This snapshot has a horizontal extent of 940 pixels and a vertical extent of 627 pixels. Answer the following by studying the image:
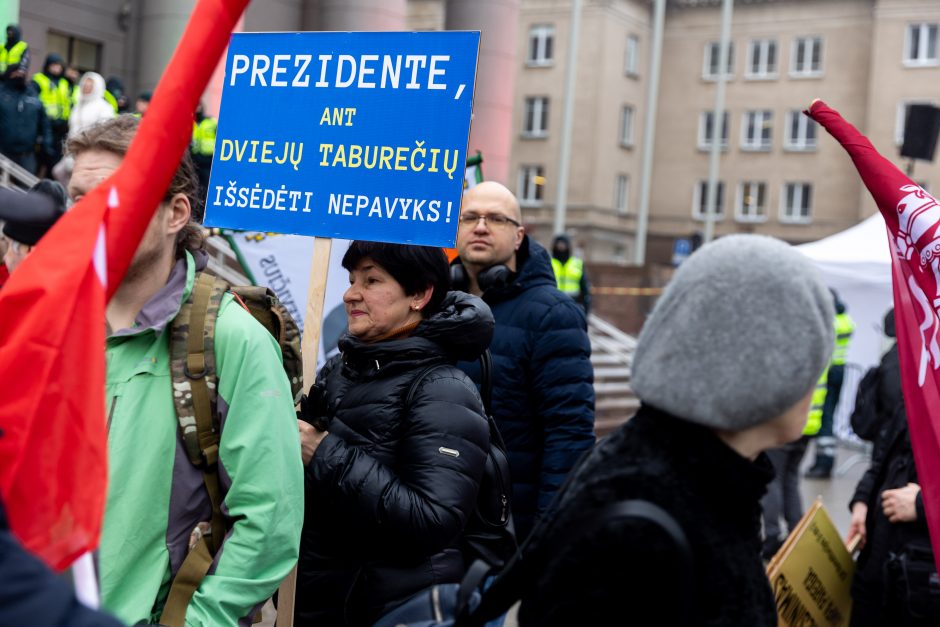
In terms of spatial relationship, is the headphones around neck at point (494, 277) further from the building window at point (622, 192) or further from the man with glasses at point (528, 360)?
the building window at point (622, 192)

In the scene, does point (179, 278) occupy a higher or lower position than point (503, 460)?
higher

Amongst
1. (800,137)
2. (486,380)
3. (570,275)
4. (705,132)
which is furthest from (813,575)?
(705,132)

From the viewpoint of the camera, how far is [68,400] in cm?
179

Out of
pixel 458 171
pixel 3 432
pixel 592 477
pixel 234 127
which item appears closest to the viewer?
pixel 3 432

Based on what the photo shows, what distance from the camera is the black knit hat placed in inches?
70.4

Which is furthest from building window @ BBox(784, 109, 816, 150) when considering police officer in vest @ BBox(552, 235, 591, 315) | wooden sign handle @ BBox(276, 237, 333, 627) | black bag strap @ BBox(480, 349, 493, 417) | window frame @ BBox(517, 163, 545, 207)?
wooden sign handle @ BBox(276, 237, 333, 627)

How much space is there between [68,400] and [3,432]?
10cm

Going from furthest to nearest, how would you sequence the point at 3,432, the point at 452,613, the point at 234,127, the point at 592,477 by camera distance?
the point at 234,127
the point at 452,613
the point at 592,477
the point at 3,432

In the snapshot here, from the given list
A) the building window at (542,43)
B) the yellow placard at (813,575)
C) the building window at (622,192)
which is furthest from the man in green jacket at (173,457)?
the building window at (622,192)

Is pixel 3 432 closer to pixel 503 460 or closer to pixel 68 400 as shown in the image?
pixel 68 400

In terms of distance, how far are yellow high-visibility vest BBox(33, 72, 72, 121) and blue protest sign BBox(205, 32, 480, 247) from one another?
34.5 feet

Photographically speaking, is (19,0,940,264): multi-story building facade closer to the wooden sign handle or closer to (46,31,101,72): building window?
(46,31,101,72): building window

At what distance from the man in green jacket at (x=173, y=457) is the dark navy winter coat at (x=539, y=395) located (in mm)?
1854

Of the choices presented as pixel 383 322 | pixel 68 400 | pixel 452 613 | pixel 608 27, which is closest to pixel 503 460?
pixel 383 322
